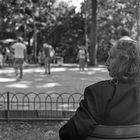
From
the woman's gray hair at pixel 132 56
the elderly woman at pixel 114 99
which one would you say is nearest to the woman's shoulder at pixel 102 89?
the elderly woman at pixel 114 99

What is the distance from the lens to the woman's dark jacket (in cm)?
196

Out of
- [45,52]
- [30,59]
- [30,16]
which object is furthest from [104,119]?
[30,16]

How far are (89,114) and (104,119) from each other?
11 centimetres

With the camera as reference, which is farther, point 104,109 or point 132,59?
point 132,59

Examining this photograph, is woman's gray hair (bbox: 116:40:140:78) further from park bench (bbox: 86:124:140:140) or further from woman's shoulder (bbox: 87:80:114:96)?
park bench (bbox: 86:124:140:140)

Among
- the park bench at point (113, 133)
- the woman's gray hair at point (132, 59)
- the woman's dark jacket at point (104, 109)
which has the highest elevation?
the woman's gray hair at point (132, 59)

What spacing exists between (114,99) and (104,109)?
0.08 meters

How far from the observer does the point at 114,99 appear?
199 cm

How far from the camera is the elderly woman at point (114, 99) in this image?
77.3 inches

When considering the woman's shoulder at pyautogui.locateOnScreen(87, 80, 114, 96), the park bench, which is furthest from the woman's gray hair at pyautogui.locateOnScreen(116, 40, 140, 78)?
the park bench

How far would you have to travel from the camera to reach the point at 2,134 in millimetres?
5777

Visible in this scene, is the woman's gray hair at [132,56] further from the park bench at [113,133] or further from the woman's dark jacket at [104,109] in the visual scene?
the park bench at [113,133]

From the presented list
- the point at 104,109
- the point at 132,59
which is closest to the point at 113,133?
the point at 104,109

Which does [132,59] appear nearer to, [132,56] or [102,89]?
[132,56]
